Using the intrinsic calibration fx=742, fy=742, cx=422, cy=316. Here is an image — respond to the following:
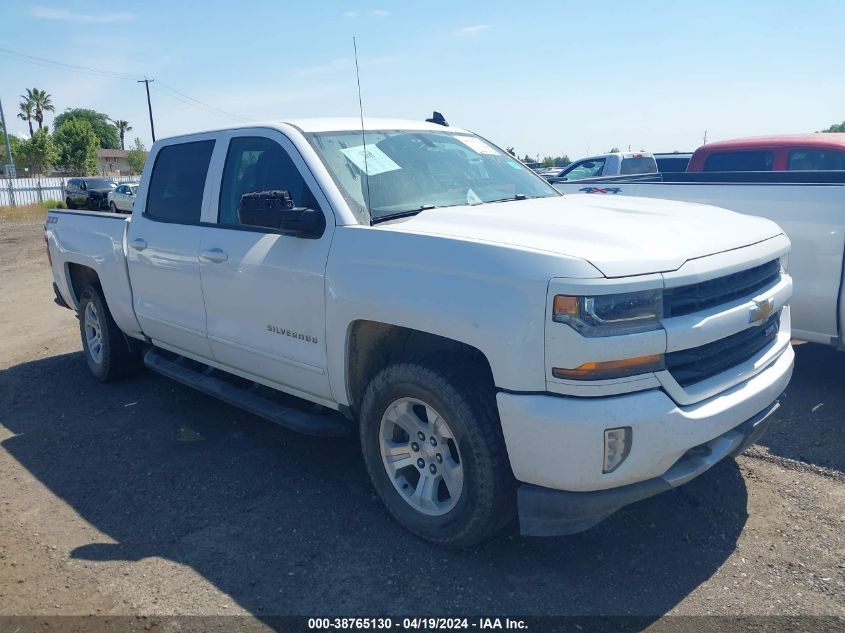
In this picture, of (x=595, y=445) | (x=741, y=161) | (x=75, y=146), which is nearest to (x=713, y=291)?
(x=595, y=445)

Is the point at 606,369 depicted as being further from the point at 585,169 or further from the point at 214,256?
the point at 585,169

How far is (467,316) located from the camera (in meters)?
3.09

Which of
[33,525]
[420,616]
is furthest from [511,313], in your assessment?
[33,525]

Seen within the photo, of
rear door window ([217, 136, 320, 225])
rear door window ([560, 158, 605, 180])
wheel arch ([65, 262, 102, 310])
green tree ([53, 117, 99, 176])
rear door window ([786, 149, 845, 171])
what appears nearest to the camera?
rear door window ([217, 136, 320, 225])

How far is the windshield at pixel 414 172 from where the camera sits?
399 centimetres

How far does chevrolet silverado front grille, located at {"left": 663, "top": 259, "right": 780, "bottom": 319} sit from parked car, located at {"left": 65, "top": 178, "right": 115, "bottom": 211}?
31976 mm

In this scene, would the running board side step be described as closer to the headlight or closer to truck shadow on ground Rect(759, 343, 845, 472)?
the headlight

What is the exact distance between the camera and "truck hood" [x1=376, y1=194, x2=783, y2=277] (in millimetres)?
A: 2994

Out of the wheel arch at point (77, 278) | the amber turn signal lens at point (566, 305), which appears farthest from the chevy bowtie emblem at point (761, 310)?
the wheel arch at point (77, 278)

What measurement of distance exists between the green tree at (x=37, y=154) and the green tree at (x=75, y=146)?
4838 mm

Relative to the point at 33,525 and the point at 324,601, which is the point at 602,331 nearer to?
the point at 324,601

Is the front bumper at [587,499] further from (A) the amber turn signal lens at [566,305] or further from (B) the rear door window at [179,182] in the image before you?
(B) the rear door window at [179,182]

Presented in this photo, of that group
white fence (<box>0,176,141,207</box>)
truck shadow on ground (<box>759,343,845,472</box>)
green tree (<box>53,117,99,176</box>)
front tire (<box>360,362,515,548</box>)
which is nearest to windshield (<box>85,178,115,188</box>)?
white fence (<box>0,176,141,207</box>)

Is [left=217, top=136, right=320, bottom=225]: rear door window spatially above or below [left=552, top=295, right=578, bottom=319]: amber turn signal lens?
above
